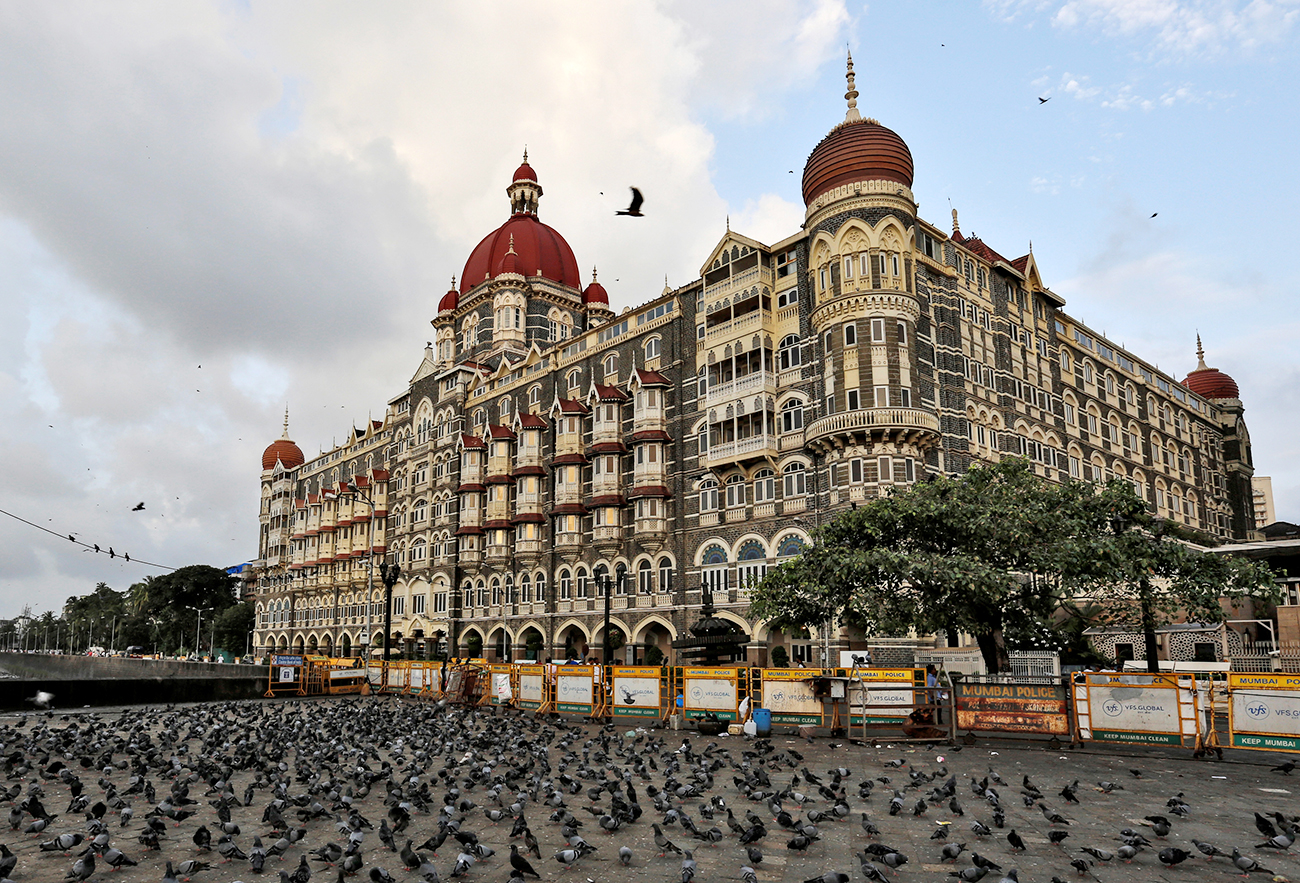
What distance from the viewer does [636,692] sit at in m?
23.1

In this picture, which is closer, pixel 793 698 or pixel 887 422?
pixel 793 698

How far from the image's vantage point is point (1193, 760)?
1636 centimetres

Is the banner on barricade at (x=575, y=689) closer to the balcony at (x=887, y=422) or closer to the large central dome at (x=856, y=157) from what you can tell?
the balcony at (x=887, y=422)

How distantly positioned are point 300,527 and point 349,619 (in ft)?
47.3

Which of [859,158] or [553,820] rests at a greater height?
[859,158]

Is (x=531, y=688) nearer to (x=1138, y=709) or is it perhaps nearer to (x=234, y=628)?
(x=1138, y=709)

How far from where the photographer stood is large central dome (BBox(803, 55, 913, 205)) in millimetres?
35688

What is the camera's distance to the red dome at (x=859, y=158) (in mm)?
35656

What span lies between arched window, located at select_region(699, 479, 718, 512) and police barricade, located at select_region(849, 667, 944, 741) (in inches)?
792

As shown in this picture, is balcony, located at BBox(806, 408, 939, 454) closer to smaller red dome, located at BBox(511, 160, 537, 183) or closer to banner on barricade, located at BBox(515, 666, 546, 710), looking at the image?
banner on barricade, located at BBox(515, 666, 546, 710)

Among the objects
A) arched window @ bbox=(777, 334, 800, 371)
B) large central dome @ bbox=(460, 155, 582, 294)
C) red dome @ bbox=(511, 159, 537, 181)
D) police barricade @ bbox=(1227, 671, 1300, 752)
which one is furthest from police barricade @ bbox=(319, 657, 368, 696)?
red dome @ bbox=(511, 159, 537, 181)

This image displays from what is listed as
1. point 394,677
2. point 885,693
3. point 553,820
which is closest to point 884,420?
point 885,693

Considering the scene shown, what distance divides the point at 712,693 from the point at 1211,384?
6204 cm

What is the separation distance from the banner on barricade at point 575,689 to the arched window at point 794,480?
14.5 meters
